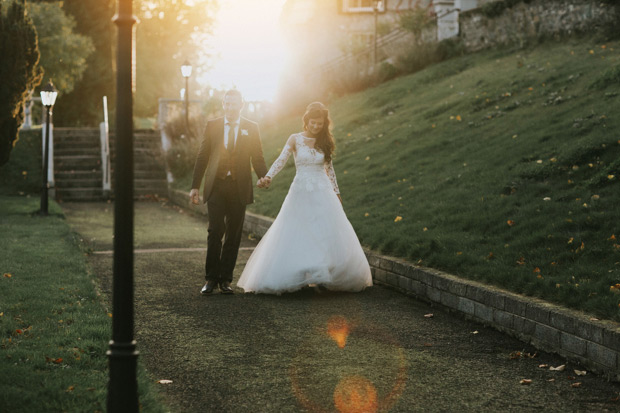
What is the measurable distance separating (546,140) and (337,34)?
3358 centimetres

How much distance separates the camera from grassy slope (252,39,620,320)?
24.1 feet

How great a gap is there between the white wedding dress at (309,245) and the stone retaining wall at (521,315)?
0.59 metres

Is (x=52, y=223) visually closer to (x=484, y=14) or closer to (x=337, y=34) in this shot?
(x=484, y=14)

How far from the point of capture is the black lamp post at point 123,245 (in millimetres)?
3756

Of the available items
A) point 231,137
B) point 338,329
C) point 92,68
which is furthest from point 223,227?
point 92,68

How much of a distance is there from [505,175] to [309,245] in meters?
3.90

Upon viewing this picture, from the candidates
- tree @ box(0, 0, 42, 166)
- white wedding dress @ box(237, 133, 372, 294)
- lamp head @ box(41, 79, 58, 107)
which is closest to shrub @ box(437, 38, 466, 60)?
lamp head @ box(41, 79, 58, 107)

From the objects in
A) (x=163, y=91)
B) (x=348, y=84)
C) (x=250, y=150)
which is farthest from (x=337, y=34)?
(x=250, y=150)

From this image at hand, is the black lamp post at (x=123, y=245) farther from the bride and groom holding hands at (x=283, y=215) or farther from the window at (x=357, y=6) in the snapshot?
the window at (x=357, y=6)

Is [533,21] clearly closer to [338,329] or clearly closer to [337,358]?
[338,329]

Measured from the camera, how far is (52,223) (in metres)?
14.6

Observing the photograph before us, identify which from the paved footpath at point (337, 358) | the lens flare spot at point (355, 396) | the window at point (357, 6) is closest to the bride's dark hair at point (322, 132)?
the paved footpath at point (337, 358)

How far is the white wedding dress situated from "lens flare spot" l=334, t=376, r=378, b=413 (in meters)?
3.04

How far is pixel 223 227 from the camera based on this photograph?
868 cm
